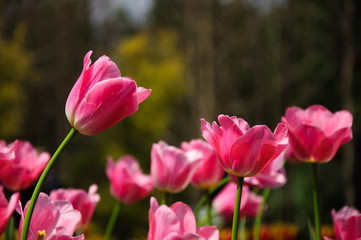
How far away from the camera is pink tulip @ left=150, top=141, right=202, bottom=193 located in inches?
33.7

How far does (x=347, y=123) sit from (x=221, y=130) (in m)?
0.24

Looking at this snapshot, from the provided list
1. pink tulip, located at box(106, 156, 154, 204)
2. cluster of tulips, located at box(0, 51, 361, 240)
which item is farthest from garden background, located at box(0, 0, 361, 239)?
cluster of tulips, located at box(0, 51, 361, 240)

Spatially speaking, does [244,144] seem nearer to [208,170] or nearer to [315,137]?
[315,137]

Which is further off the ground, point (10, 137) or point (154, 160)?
point (154, 160)

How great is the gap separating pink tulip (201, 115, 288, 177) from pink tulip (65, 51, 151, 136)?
0.33 feet

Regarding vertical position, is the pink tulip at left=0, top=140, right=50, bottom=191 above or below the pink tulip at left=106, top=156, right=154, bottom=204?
above

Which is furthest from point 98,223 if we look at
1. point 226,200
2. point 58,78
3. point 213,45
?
point 226,200

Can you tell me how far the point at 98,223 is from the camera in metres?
11.0

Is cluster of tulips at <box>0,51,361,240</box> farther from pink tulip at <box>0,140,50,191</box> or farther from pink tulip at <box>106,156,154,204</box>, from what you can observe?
pink tulip at <box>106,156,154,204</box>

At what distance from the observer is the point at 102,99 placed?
21.7 inches

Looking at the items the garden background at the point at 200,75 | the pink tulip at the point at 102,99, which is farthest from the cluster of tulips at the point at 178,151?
the garden background at the point at 200,75

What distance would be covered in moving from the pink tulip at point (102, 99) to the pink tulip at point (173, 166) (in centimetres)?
30

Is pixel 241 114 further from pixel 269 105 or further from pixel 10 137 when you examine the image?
pixel 10 137

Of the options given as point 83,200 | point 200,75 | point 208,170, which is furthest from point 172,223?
point 200,75
